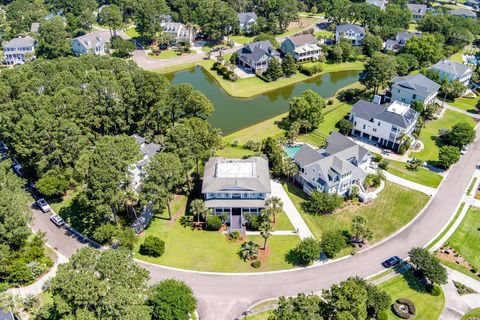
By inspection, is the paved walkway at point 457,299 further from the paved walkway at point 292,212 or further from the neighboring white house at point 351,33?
the neighboring white house at point 351,33

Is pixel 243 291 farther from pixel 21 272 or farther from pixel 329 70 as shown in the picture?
pixel 329 70

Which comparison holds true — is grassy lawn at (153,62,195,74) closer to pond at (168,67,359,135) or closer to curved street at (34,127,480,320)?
pond at (168,67,359,135)

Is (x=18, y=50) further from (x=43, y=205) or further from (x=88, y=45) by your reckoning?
(x=43, y=205)

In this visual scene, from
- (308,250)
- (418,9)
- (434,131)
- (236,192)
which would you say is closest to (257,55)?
(434,131)

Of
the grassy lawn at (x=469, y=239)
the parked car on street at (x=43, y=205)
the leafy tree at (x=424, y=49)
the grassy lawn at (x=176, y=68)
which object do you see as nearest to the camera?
the grassy lawn at (x=469, y=239)

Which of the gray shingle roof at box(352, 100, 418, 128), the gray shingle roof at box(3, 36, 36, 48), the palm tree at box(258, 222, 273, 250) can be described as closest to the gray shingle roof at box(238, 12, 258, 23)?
the gray shingle roof at box(3, 36, 36, 48)

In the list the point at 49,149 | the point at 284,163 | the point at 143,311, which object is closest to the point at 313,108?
the point at 284,163

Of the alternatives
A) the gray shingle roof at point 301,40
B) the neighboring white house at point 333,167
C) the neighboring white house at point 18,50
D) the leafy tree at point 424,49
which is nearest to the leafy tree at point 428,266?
the neighboring white house at point 333,167
